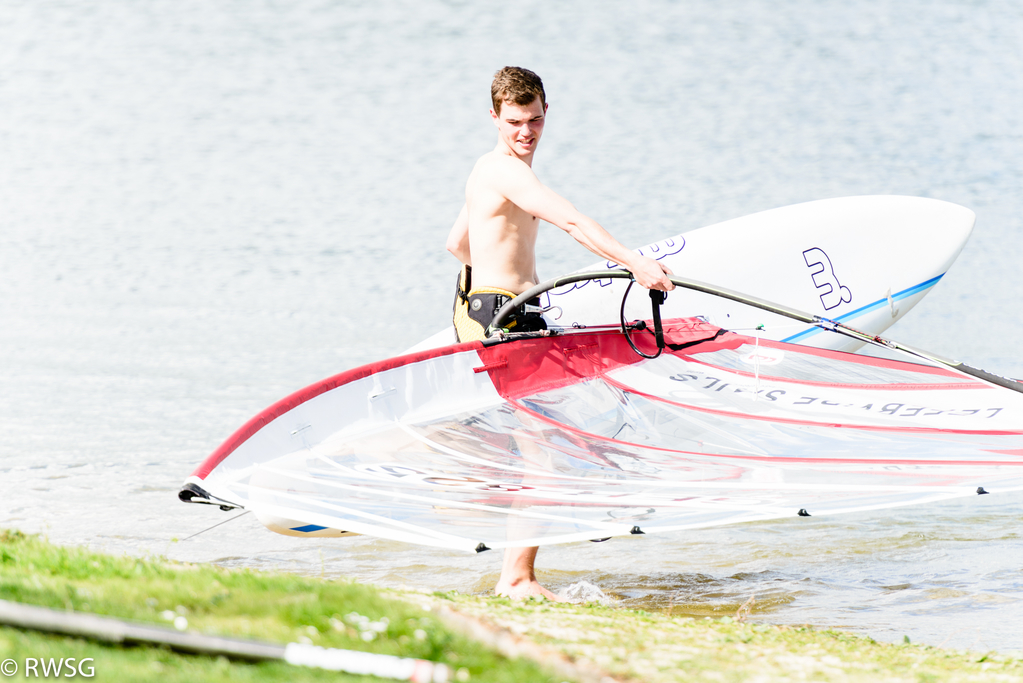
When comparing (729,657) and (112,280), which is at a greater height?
(112,280)

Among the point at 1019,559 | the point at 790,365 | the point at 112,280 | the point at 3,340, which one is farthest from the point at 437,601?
the point at 112,280

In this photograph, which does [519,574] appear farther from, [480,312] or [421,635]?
[421,635]

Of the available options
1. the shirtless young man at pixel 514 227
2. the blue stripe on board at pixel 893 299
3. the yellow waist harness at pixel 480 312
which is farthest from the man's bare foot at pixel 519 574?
the blue stripe on board at pixel 893 299

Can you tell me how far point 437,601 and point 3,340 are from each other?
26.7 ft

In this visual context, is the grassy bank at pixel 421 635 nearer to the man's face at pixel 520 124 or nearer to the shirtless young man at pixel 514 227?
the shirtless young man at pixel 514 227

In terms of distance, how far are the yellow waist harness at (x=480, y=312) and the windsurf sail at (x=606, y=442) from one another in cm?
9

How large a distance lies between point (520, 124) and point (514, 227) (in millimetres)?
455

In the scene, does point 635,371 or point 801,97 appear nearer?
point 635,371

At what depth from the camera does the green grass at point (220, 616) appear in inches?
99.8

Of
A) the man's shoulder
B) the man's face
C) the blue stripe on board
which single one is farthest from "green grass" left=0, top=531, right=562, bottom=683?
the blue stripe on board

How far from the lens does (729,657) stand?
10.5 ft

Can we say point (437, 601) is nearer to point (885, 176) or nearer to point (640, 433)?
point (640, 433)

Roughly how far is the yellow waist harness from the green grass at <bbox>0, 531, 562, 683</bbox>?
1.81m

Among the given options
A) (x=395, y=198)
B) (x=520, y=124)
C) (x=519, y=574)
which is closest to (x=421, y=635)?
(x=519, y=574)
